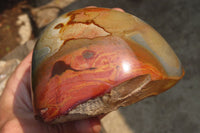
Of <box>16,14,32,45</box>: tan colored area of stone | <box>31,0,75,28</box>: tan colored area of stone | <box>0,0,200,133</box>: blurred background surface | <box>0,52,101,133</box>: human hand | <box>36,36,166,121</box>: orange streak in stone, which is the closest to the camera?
<box>36,36,166,121</box>: orange streak in stone

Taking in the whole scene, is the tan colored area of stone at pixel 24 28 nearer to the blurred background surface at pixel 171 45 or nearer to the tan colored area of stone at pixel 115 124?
the blurred background surface at pixel 171 45

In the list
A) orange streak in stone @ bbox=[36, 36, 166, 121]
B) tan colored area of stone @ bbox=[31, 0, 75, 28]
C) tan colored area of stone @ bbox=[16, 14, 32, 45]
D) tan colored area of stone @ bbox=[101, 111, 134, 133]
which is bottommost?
tan colored area of stone @ bbox=[101, 111, 134, 133]

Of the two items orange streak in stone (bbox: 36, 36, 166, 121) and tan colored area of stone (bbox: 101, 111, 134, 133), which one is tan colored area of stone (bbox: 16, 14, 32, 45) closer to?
tan colored area of stone (bbox: 101, 111, 134, 133)

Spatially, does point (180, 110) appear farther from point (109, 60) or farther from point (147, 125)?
point (109, 60)

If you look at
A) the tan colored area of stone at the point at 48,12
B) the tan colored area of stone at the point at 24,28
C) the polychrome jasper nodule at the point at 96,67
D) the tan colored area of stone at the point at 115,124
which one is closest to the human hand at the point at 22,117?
the polychrome jasper nodule at the point at 96,67

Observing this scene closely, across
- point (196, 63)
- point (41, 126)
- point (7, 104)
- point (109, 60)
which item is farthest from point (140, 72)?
point (196, 63)

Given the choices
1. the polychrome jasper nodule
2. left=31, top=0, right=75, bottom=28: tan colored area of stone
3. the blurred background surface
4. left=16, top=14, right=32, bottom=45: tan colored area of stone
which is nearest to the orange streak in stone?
the polychrome jasper nodule
